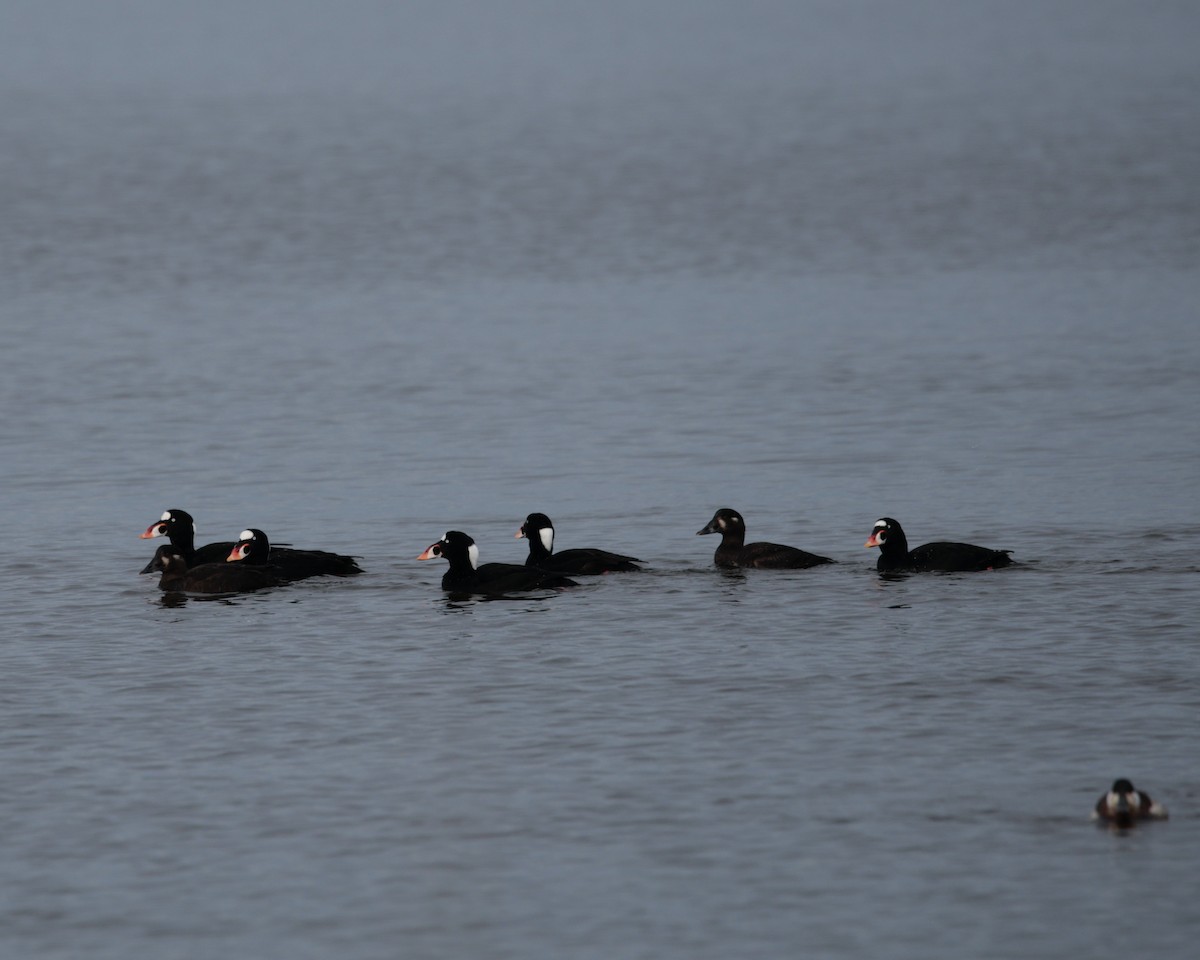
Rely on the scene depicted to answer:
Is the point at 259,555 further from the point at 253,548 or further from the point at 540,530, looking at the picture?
the point at 540,530

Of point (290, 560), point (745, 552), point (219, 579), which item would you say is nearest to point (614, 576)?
point (745, 552)

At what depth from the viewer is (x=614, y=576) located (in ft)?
66.8

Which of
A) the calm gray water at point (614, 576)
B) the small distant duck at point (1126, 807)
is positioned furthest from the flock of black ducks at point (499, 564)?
the small distant duck at point (1126, 807)

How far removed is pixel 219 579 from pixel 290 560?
694 mm

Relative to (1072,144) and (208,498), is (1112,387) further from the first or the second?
(1072,144)

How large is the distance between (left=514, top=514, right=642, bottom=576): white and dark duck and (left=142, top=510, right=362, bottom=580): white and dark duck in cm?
171

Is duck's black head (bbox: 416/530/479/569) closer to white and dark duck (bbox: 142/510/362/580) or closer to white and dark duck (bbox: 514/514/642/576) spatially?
white and dark duck (bbox: 514/514/642/576)

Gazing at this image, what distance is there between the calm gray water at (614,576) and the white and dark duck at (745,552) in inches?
10.4

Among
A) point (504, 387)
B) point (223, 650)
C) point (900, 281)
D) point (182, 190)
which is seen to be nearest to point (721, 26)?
point (182, 190)

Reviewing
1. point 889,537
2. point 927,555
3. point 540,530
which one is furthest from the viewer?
point 540,530

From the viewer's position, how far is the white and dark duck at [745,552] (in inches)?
803

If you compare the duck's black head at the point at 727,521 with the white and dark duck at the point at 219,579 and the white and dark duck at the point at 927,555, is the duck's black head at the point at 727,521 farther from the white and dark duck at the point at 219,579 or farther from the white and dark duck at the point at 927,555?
the white and dark duck at the point at 219,579

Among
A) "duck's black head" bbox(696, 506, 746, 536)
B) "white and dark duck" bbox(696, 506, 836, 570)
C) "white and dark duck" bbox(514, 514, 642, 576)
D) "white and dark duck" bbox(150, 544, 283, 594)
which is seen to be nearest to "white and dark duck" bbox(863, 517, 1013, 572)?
"white and dark duck" bbox(696, 506, 836, 570)

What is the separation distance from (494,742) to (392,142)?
65288mm
